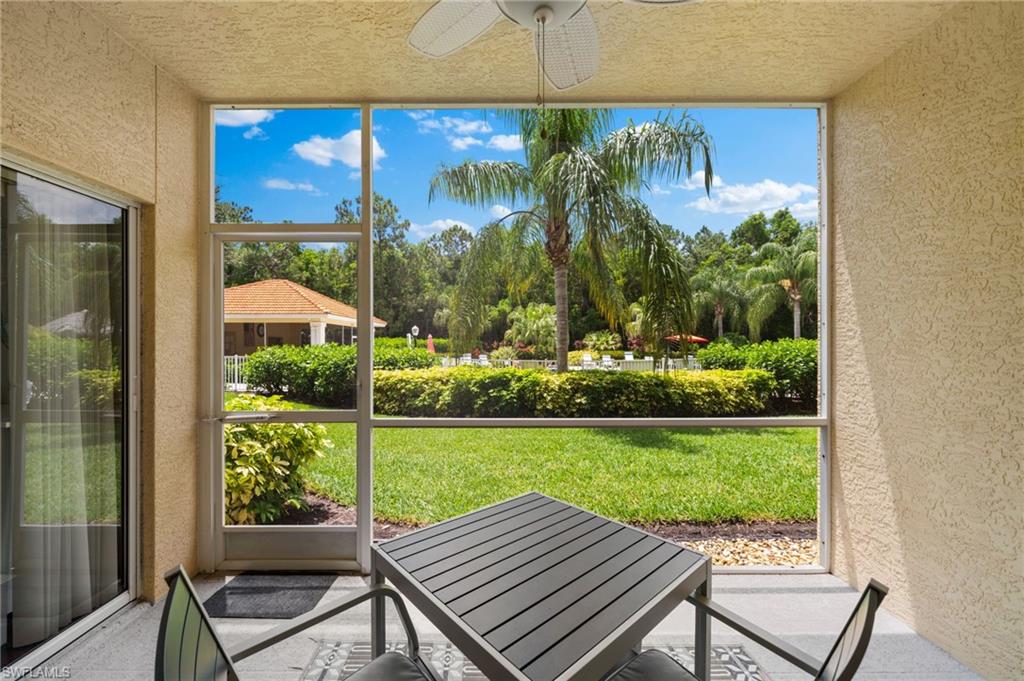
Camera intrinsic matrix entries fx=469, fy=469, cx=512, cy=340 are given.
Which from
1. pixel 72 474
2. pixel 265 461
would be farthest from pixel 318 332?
pixel 72 474

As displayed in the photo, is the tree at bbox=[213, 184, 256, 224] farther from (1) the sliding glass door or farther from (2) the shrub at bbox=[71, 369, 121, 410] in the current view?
(2) the shrub at bbox=[71, 369, 121, 410]

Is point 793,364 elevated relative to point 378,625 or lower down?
elevated

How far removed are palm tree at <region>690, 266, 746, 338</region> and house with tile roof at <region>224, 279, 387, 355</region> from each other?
2.11 metres

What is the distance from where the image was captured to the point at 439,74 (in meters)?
2.75

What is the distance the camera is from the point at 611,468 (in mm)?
3150

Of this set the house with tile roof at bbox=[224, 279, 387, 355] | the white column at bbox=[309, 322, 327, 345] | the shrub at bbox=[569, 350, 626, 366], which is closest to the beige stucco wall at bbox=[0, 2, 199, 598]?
the house with tile roof at bbox=[224, 279, 387, 355]

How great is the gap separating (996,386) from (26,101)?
4.30 meters

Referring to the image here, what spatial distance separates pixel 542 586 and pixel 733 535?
7.31 ft

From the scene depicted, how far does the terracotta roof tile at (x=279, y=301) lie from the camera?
123 inches

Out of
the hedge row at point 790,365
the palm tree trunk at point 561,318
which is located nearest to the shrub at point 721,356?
the hedge row at point 790,365

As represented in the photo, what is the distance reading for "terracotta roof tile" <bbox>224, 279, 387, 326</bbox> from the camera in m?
3.13

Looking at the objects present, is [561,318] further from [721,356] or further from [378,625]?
[378,625]

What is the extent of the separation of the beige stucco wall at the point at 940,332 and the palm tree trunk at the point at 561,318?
1.73 meters

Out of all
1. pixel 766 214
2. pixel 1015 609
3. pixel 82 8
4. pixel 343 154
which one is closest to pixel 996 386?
pixel 1015 609
